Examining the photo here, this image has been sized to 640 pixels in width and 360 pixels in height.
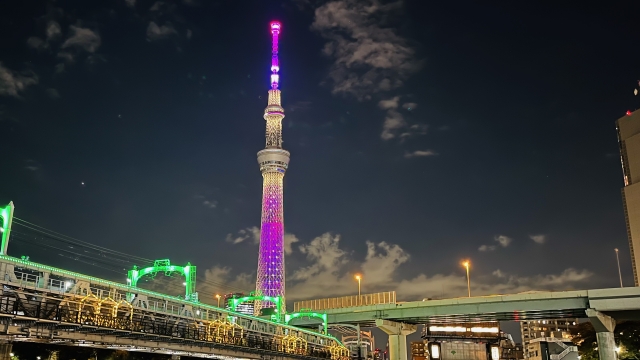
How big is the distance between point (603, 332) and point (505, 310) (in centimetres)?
1345

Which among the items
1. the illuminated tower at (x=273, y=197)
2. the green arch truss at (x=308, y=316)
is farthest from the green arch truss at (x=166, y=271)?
the illuminated tower at (x=273, y=197)

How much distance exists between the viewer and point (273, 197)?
565 feet

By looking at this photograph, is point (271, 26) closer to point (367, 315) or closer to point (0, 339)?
point (367, 315)

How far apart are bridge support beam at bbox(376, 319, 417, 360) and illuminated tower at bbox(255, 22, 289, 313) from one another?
59289 millimetres

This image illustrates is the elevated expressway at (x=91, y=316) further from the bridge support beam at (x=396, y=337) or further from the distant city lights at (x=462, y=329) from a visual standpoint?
the bridge support beam at (x=396, y=337)

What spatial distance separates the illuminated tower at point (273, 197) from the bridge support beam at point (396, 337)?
195ft

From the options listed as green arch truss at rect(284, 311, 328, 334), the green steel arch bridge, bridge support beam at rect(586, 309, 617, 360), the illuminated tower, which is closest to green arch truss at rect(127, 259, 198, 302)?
the green steel arch bridge

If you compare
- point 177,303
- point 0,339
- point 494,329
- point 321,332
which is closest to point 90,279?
point 0,339

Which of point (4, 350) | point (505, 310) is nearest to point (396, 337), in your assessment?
point (505, 310)

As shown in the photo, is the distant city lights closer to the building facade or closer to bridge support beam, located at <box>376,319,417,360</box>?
the building facade

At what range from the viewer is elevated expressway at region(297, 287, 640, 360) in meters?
75.9

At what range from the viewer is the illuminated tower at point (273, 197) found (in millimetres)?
164750

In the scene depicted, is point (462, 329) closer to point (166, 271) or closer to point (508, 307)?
point (508, 307)

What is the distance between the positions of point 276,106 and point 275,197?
29258 mm
